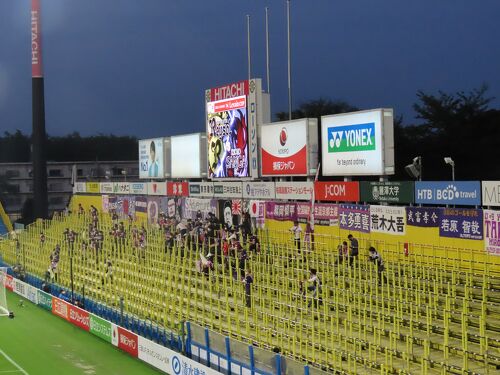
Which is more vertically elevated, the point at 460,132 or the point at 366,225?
the point at 460,132

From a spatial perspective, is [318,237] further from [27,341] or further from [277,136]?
[27,341]

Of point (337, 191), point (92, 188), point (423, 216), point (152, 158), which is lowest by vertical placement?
point (423, 216)

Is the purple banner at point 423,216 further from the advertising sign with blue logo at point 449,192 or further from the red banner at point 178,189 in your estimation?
the red banner at point 178,189

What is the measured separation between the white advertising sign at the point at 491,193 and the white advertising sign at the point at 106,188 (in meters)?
29.8

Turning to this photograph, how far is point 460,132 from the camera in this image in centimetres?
4419

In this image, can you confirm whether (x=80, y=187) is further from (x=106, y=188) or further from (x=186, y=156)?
(x=186, y=156)

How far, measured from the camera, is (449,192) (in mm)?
20875

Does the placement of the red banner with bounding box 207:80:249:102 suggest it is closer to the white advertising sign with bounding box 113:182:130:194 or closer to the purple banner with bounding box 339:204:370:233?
the purple banner with bounding box 339:204:370:233

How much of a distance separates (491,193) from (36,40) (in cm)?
4267

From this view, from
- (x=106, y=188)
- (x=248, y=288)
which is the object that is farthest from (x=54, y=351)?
(x=106, y=188)

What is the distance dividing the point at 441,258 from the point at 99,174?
191ft

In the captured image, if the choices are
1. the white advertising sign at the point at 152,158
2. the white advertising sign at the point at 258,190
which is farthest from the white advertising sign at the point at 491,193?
the white advertising sign at the point at 152,158

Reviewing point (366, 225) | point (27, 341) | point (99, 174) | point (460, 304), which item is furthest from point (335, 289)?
point (99, 174)

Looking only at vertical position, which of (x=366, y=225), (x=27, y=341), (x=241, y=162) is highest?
(x=241, y=162)
